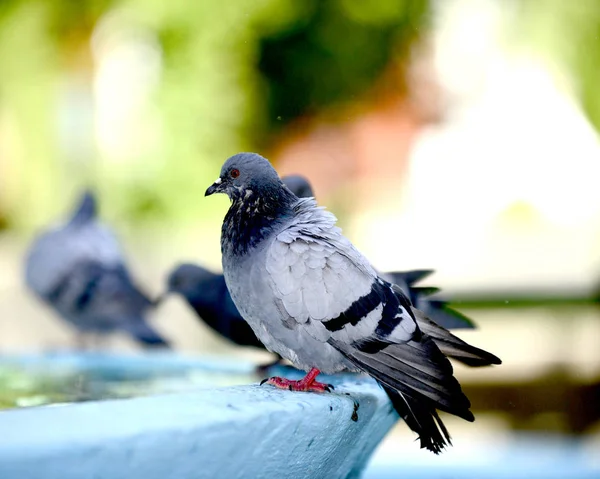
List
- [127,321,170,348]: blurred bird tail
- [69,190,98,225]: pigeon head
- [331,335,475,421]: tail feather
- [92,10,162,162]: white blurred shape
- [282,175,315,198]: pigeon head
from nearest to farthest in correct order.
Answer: [331,335,475,421]: tail feather
[282,175,315,198]: pigeon head
[127,321,170,348]: blurred bird tail
[69,190,98,225]: pigeon head
[92,10,162,162]: white blurred shape

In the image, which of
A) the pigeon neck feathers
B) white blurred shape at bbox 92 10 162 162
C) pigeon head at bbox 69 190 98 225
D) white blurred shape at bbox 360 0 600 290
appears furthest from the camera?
white blurred shape at bbox 92 10 162 162

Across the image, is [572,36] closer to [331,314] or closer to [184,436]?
[331,314]

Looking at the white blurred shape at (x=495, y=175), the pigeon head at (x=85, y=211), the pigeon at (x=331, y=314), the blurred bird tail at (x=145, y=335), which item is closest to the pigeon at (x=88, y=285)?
the blurred bird tail at (x=145, y=335)

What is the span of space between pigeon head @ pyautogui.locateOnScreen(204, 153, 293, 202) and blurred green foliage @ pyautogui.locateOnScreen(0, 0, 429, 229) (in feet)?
24.5

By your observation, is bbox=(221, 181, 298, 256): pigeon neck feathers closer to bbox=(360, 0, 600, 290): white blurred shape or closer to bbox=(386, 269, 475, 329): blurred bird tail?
bbox=(386, 269, 475, 329): blurred bird tail

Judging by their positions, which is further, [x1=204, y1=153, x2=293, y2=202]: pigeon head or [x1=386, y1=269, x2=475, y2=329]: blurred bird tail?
[x1=386, y1=269, x2=475, y2=329]: blurred bird tail

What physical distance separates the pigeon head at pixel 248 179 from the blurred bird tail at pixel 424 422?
22.1 inches

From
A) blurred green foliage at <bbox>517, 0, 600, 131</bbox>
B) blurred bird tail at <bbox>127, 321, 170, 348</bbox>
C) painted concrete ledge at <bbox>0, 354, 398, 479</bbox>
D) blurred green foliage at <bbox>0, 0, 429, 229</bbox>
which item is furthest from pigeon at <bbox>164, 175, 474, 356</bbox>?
blurred green foliage at <bbox>517, 0, 600, 131</bbox>

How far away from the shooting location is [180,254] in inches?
356

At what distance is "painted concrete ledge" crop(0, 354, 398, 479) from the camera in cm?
98

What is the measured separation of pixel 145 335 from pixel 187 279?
1.23m

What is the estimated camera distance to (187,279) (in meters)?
3.64

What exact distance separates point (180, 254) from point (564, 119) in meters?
→ 4.79

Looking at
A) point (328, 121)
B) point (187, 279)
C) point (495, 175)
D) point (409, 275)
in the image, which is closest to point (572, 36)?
point (495, 175)
